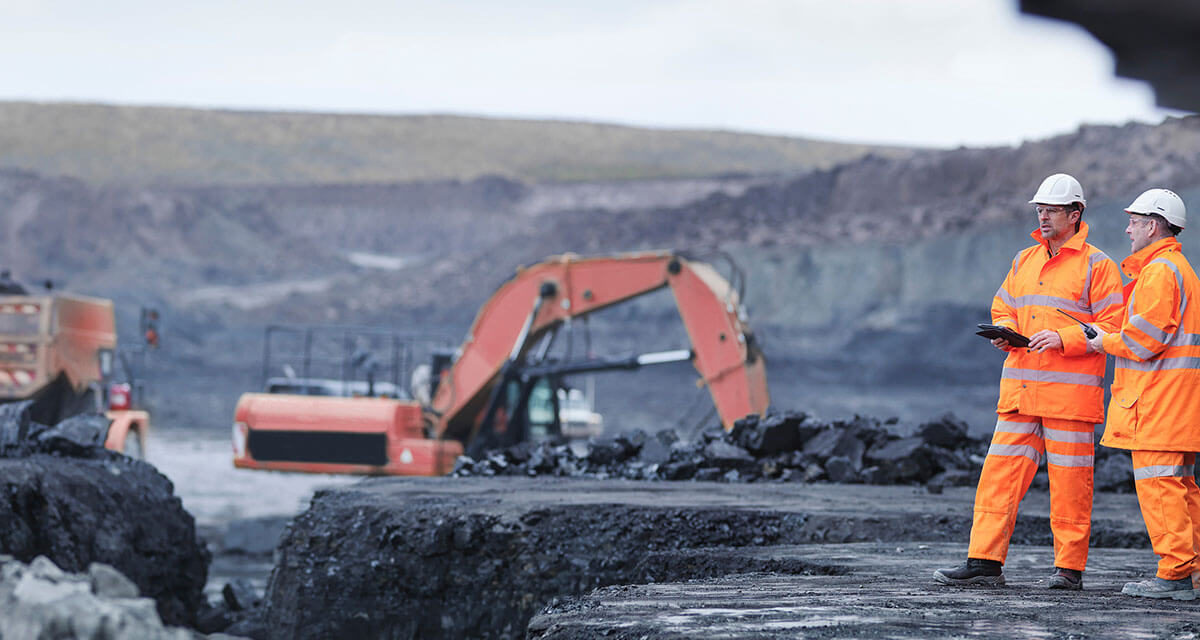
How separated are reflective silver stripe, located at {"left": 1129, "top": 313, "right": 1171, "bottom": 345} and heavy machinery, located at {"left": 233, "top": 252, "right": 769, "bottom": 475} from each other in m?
8.72

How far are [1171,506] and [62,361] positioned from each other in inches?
472

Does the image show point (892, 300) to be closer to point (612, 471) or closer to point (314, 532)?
point (612, 471)

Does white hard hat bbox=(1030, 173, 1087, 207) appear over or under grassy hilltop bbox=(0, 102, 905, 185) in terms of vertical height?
under

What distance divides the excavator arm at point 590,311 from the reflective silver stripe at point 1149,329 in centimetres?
804

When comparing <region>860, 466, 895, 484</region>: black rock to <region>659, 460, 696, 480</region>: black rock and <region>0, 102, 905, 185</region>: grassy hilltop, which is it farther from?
<region>0, 102, 905, 185</region>: grassy hilltop

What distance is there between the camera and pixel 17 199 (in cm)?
5284

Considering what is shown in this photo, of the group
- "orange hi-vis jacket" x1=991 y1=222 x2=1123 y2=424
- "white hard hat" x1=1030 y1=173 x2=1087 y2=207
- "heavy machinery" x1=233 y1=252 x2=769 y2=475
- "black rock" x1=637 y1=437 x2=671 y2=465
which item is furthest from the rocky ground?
"heavy machinery" x1=233 y1=252 x2=769 y2=475

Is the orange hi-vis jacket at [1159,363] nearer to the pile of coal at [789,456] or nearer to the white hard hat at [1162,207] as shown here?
the white hard hat at [1162,207]

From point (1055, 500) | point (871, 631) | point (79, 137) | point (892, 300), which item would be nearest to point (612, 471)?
point (1055, 500)

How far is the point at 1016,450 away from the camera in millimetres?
4848

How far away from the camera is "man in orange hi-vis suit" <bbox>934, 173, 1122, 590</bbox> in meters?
4.77

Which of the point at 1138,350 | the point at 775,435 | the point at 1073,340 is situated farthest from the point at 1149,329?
the point at 775,435

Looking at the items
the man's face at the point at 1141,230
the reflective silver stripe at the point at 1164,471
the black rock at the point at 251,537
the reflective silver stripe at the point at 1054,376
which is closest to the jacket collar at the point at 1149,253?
the man's face at the point at 1141,230

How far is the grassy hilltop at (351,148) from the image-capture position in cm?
6281
